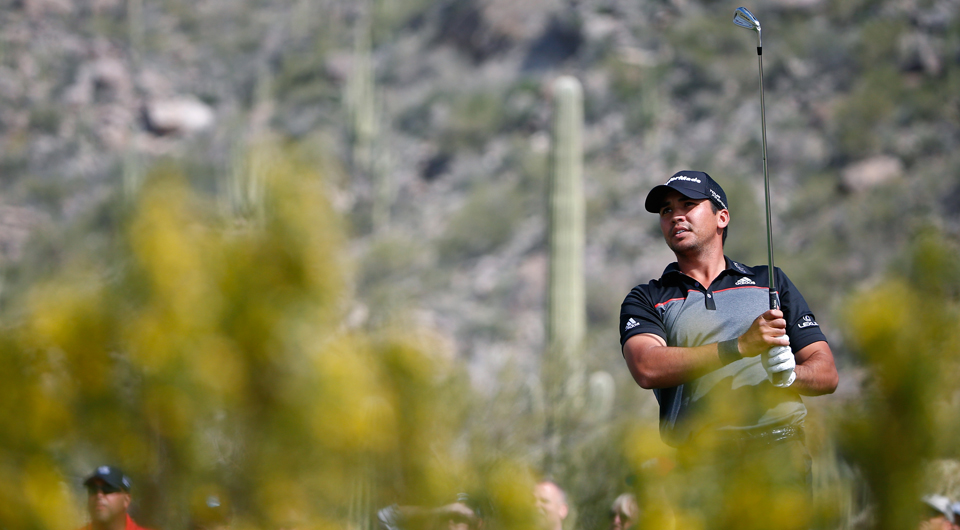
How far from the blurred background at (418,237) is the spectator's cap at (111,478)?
4.3 inches

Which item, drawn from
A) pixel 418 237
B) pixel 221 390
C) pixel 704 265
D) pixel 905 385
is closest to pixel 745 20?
pixel 704 265

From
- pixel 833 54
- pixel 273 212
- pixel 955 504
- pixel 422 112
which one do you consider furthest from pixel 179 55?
pixel 955 504

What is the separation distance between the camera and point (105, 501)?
3.32 meters

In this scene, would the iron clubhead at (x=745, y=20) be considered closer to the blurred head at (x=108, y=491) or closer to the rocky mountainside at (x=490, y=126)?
the blurred head at (x=108, y=491)

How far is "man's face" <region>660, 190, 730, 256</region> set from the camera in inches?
68.2

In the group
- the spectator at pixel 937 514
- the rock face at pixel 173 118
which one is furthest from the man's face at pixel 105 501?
the rock face at pixel 173 118

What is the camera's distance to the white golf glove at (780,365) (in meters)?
A: 1.48

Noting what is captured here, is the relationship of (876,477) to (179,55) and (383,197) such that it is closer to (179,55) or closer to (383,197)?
(383,197)

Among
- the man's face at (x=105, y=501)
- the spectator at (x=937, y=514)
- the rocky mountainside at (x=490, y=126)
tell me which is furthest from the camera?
the rocky mountainside at (x=490, y=126)

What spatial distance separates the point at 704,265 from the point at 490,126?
27.6 meters

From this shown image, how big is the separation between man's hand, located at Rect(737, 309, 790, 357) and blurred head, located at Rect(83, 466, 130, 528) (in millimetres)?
2576

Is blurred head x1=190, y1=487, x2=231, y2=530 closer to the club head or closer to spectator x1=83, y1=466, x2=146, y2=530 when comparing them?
spectator x1=83, y1=466, x2=146, y2=530

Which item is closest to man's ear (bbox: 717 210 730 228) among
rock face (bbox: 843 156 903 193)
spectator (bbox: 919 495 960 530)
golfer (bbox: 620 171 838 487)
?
golfer (bbox: 620 171 838 487)

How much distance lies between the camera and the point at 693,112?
2492 centimetres
